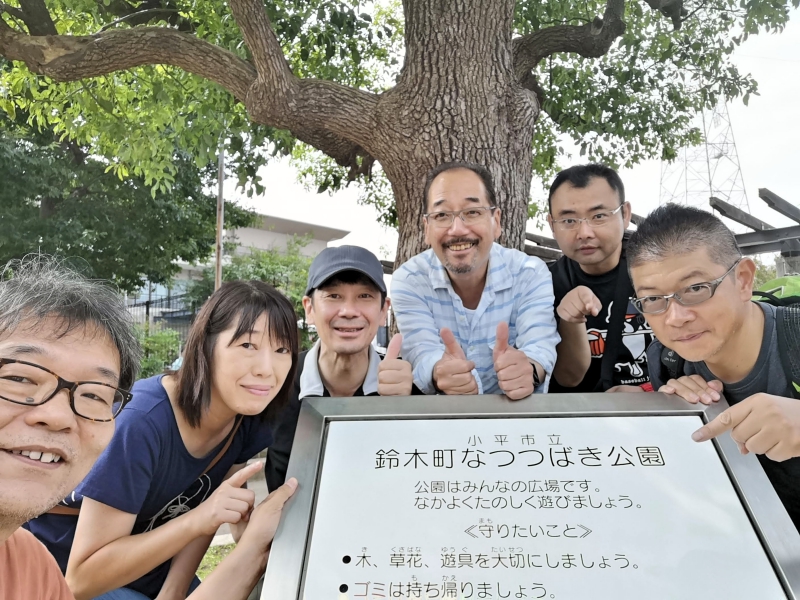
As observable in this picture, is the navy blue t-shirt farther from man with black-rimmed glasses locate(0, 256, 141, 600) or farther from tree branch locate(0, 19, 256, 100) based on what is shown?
tree branch locate(0, 19, 256, 100)

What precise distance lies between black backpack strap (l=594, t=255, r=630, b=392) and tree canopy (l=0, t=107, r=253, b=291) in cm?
1312

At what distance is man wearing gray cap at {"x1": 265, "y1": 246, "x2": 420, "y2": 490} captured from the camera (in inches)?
93.0

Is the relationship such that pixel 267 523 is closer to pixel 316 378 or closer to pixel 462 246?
pixel 316 378

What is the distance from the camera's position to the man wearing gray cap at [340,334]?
7.75 feet

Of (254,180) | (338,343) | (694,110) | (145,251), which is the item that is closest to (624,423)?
(338,343)

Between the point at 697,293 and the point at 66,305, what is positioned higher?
the point at 697,293

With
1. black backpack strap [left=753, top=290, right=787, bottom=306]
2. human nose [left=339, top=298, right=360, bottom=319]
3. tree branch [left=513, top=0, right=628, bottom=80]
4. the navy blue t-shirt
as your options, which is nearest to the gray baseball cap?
human nose [left=339, top=298, right=360, bottom=319]

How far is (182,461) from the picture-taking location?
2.10m

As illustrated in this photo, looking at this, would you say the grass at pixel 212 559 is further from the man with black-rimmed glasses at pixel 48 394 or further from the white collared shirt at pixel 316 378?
the man with black-rimmed glasses at pixel 48 394

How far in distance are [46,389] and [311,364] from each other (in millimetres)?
1245

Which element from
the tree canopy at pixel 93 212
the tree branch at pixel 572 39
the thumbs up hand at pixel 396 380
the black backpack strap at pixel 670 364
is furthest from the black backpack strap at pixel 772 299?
the tree canopy at pixel 93 212

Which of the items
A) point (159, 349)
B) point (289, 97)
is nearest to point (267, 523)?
point (289, 97)

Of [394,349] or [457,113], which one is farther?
[457,113]

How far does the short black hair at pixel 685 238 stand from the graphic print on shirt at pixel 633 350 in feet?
2.64
